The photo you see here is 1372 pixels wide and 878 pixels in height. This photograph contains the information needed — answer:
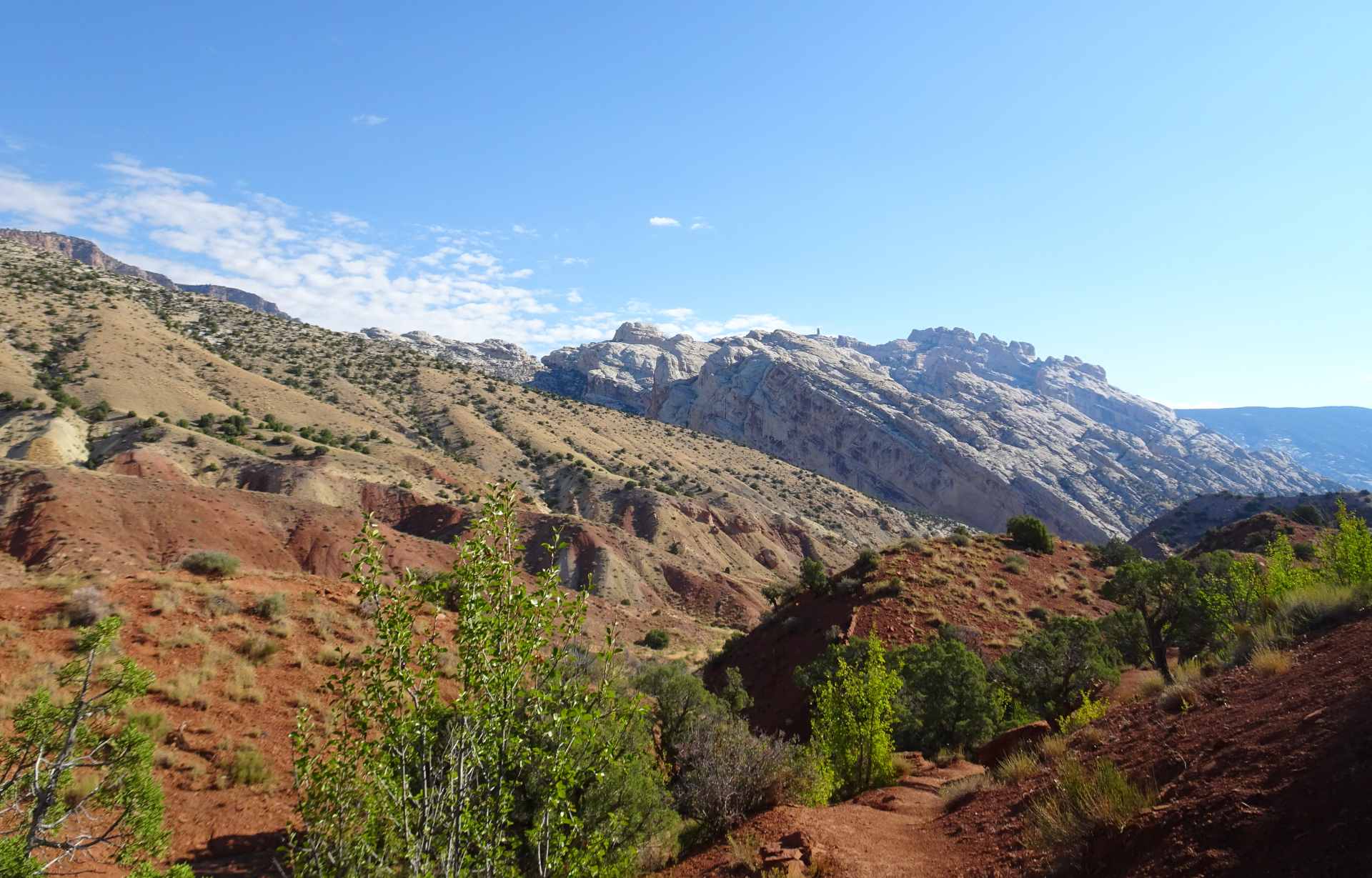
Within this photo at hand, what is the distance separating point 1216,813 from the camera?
6.33m

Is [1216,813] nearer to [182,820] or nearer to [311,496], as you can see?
[182,820]

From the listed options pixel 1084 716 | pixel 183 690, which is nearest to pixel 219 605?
pixel 183 690

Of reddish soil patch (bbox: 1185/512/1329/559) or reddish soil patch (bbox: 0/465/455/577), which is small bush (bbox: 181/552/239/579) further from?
reddish soil patch (bbox: 1185/512/1329/559)

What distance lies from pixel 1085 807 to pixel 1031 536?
42.7 m

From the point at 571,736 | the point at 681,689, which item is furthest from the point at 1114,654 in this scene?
the point at 571,736

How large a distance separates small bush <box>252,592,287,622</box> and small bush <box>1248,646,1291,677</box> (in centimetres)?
2273

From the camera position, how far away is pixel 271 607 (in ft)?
59.8

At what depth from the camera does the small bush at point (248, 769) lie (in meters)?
12.7

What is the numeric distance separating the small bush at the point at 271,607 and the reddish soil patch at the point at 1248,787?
18100mm

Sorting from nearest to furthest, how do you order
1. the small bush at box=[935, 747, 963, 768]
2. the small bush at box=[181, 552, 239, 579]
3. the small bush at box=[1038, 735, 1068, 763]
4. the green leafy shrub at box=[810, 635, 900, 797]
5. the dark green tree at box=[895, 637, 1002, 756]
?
the small bush at box=[1038, 735, 1068, 763]
the green leafy shrub at box=[810, 635, 900, 797]
the small bush at box=[935, 747, 963, 768]
the small bush at box=[181, 552, 239, 579]
the dark green tree at box=[895, 637, 1002, 756]

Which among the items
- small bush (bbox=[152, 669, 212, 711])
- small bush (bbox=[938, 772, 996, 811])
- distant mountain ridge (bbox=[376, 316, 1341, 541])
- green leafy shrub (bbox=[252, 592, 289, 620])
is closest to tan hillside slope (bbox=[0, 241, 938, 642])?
green leafy shrub (bbox=[252, 592, 289, 620])

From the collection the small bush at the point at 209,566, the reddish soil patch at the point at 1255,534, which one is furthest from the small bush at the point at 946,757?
the reddish soil patch at the point at 1255,534

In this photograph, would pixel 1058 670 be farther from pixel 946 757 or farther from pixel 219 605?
pixel 219 605

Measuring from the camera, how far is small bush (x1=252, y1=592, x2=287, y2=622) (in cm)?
1814
